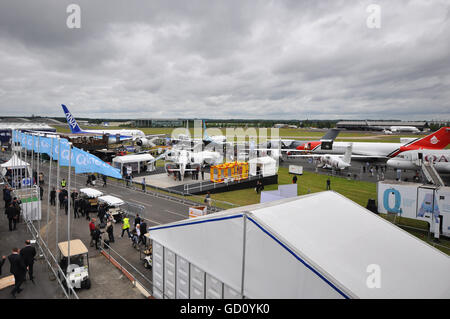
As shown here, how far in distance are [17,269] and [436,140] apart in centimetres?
4754

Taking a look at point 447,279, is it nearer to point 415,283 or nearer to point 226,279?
point 415,283

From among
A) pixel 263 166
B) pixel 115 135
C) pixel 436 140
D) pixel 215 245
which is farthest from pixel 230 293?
pixel 115 135

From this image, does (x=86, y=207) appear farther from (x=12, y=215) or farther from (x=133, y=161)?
(x=133, y=161)

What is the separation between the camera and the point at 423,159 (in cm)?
3297

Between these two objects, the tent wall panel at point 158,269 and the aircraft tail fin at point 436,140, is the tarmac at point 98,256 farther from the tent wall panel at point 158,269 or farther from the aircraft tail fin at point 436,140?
the aircraft tail fin at point 436,140

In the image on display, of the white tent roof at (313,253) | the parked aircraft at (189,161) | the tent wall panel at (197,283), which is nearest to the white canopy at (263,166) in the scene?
the parked aircraft at (189,161)

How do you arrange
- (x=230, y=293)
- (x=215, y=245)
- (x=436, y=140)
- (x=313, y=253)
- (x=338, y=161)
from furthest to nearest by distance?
(x=436, y=140) < (x=338, y=161) < (x=215, y=245) < (x=230, y=293) < (x=313, y=253)

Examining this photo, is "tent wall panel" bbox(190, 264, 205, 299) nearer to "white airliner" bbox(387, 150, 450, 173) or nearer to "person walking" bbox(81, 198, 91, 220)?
"person walking" bbox(81, 198, 91, 220)

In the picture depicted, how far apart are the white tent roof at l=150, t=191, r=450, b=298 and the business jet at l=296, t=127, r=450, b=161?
38.0 metres

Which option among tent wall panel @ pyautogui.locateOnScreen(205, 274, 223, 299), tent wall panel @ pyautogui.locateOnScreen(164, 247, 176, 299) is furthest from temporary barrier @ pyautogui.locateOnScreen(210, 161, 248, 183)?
tent wall panel @ pyautogui.locateOnScreen(205, 274, 223, 299)

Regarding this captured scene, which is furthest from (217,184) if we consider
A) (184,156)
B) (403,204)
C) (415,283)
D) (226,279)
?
(415,283)

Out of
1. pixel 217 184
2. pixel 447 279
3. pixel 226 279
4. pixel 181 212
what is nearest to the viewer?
pixel 447 279
